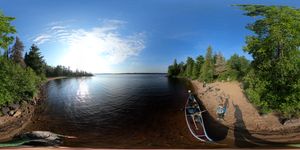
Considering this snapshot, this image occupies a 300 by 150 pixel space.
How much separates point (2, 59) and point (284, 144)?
4100 millimetres

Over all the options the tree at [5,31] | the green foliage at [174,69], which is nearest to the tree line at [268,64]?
the green foliage at [174,69]

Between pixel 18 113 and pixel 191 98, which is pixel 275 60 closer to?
pixel 191 98

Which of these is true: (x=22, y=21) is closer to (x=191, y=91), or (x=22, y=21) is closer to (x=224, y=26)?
(x=191, y=91)

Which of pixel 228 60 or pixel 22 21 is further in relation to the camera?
pixel 22 21

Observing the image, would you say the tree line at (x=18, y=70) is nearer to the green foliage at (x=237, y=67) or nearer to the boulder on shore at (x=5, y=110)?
the boulder on shore at (x=5, y=110)

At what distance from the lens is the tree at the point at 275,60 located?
10.8ft

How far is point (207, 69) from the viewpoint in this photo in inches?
134

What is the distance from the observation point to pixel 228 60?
11.0 feet

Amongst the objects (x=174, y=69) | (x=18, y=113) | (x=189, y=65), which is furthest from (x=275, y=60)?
(x=18, y=113)

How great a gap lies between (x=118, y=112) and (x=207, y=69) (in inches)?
53.8

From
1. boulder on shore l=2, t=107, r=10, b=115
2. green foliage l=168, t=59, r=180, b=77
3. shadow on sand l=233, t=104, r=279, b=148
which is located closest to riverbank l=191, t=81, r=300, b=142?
shadow on sand l=233, t=104, r=279, b=148

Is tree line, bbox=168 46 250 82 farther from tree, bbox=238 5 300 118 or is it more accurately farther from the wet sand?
the wet sand

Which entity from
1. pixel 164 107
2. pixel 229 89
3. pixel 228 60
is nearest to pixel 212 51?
pixel 228 60

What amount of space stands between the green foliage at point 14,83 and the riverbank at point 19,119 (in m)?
0.13
